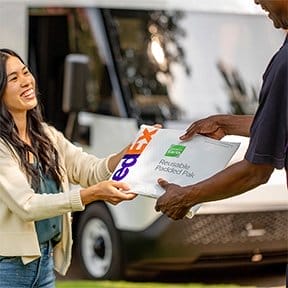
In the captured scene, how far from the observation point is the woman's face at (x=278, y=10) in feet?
9.58

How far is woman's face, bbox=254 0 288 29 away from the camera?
115 inches

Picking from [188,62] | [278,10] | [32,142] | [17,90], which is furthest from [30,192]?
[188,62]

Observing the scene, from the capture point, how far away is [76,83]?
7133 mm

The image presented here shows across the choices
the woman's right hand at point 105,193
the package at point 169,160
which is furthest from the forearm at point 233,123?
the woman's right hand at point 105,193

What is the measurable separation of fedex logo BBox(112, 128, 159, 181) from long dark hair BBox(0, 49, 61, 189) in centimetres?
26

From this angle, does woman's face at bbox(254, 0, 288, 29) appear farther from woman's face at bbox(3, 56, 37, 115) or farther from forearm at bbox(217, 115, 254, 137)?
woman's face at bbox(3, 56, 37, 115)

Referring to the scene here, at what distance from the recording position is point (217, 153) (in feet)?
11.4

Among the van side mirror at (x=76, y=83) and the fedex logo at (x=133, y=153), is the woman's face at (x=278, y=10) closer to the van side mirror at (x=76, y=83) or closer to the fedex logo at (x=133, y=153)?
the fedex logo at (x=133, y=153)

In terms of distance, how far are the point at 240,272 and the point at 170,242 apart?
1.23m

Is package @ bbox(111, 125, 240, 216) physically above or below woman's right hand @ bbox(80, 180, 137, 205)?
above

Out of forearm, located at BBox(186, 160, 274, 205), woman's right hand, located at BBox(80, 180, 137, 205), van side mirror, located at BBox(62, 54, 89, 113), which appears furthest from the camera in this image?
van side mirror, located at BBox(62, 54, 89, 113)

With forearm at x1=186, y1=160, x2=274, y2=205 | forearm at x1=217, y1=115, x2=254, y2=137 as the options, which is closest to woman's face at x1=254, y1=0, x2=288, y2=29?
forearm at x1=186, y1=160, x2=274, y2=205

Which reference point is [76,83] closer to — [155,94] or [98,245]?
[155,94]

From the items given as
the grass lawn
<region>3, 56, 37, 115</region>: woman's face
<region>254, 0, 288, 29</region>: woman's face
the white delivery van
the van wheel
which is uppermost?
<region>254, 0, 288, 29</region>: woman's face
